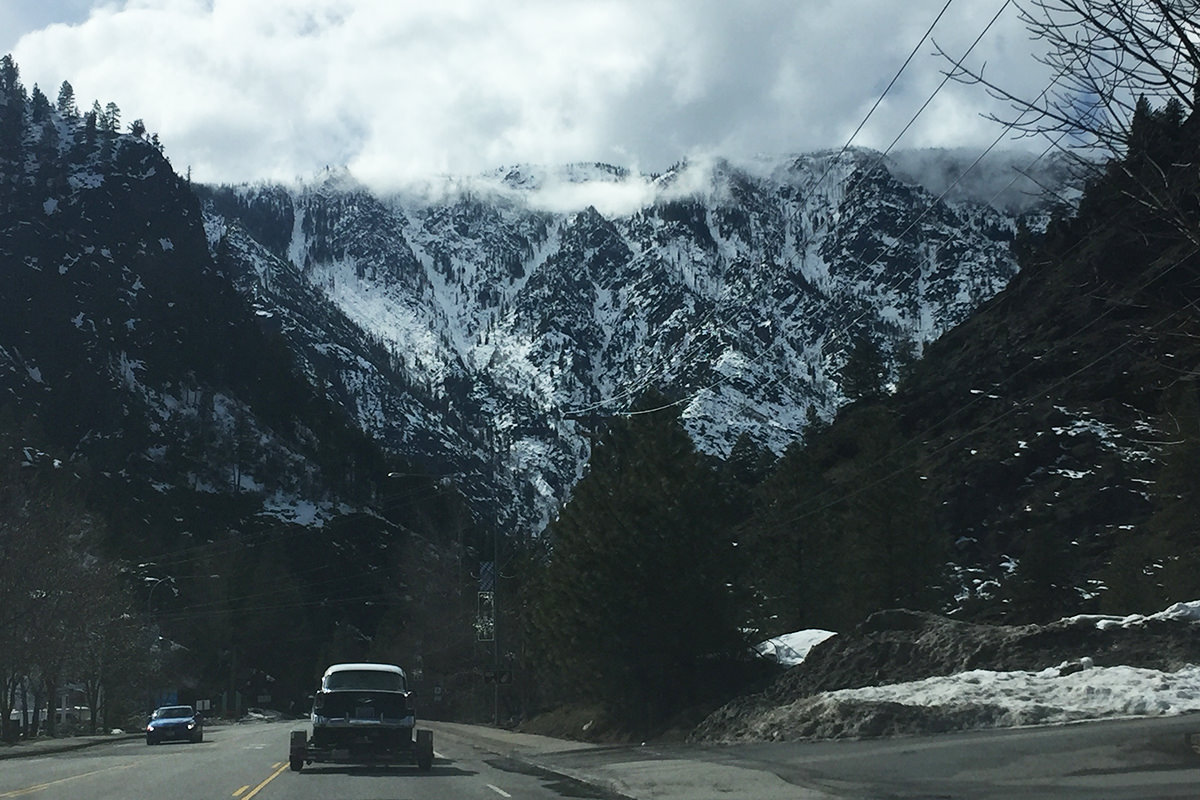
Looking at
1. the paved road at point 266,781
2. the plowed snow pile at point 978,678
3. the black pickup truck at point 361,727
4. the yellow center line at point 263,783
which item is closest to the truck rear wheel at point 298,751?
the black pickup truck at point 361,727

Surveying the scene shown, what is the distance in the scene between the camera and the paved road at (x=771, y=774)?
15.3m

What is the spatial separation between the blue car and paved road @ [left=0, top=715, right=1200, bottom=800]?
1922 cm

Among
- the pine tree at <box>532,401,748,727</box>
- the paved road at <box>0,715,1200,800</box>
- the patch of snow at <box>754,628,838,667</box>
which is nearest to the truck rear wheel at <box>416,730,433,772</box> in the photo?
the paved road at <box>0,715,1200,800</box>

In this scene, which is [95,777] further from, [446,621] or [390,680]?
[446,621]

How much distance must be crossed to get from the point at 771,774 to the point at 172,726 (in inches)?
1344

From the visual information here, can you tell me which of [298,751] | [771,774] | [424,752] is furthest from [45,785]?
[771,774]

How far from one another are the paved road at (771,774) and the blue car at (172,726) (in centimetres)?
1922

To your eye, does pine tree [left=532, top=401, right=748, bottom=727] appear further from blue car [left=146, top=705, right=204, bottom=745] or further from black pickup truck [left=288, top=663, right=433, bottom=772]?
blue car [left=146, top=705, right=204, bottom=745]

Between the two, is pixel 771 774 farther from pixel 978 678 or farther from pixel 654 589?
pixel 654 589

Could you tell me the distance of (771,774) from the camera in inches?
759

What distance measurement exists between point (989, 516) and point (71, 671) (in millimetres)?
80756

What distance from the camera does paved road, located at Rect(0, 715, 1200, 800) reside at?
604 inches

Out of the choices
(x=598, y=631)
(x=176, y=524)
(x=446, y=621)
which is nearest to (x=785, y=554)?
(x=598, y=631)

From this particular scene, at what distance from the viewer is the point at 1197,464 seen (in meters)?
56.7
